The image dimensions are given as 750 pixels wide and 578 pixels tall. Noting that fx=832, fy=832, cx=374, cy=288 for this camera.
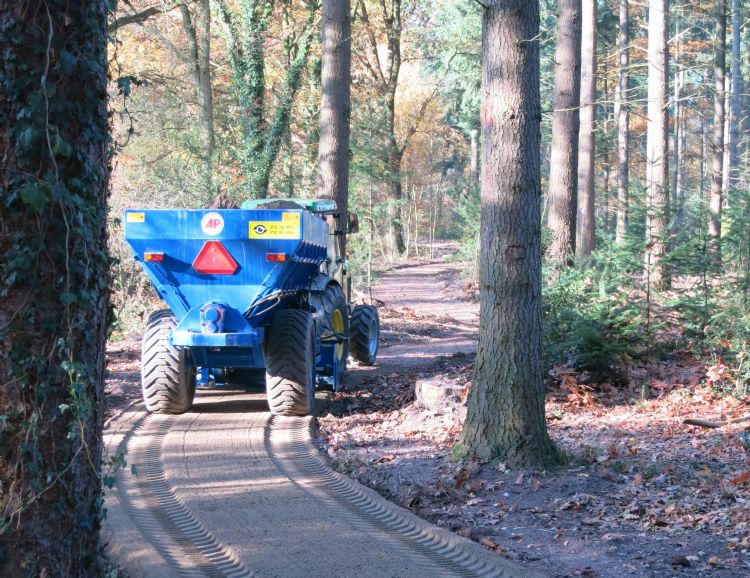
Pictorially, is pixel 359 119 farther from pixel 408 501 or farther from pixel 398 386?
pixel 408 501

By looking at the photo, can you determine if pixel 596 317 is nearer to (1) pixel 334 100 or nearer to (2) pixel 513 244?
(2) pixel 513 244

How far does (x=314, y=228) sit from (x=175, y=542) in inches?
205

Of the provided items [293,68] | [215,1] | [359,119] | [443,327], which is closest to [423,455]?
[443,327]

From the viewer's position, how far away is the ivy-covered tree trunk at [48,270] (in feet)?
12.3

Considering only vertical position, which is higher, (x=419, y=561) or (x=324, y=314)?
(x=324, y=314)

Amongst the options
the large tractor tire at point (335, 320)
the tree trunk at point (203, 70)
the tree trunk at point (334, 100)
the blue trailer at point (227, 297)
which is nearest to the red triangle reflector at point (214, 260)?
the blue trailer at point (227, 297)

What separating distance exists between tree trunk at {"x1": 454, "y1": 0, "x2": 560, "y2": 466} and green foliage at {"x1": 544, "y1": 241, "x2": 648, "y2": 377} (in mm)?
3231

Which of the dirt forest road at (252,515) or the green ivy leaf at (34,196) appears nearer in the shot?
the green ivy leaf at (34,196)

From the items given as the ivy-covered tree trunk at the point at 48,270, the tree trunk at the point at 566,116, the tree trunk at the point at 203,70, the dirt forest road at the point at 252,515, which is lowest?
the dirt forest road at the point at 252,515

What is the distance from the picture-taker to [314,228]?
10.3m

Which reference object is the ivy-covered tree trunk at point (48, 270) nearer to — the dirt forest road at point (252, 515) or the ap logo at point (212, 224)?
the dirt forest road at point (252, 515)

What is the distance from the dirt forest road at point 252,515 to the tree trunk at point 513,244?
1.40 metres

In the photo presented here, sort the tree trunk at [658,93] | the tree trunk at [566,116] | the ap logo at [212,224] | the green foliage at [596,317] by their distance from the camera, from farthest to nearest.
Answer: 1. the tree trunk at [566,116]
2. the tree trunk at [658,93]
3. the green foliage at [596,317]
4. the ap logo at [212,224]

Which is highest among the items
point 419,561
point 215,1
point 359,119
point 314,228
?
point 215,1
